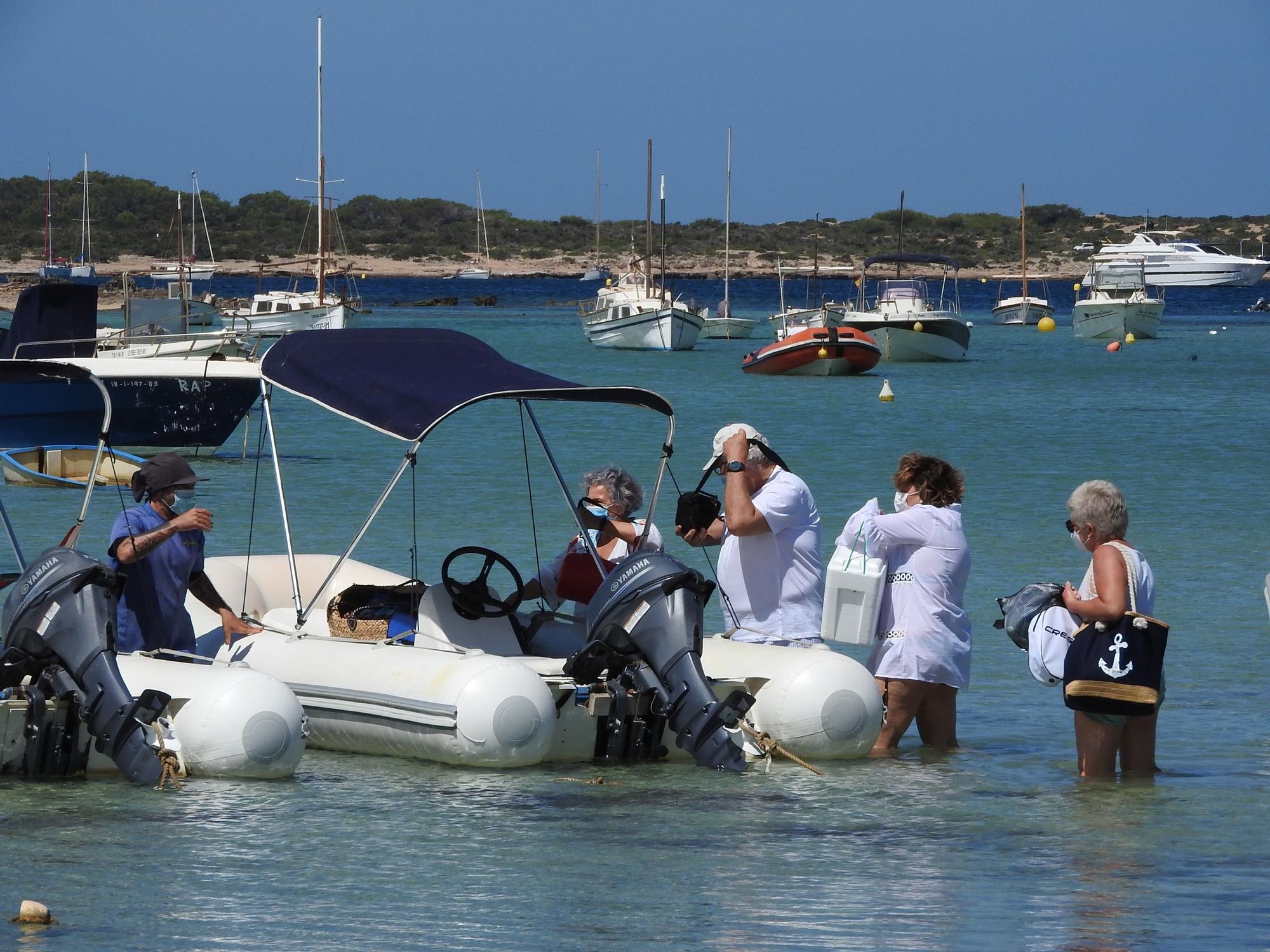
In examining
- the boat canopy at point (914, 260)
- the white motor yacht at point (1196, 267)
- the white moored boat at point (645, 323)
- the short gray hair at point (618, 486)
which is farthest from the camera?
the white motor yacht at point (1196, 267)

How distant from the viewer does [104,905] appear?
238 inches

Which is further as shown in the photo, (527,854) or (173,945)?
(527,854)

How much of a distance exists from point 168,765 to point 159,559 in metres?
1.00

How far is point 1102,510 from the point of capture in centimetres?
690

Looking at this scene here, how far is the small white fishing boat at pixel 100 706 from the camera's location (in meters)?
7.46

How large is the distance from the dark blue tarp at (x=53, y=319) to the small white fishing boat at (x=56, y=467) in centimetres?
317

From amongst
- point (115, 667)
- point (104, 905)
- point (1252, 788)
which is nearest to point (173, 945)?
point (104, 905)

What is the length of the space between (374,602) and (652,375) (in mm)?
38032

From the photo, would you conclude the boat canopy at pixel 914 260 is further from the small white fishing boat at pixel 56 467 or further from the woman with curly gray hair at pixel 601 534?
the woman with curly gray hair at pixel 601 534

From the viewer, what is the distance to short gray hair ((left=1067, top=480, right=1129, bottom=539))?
6898 mm

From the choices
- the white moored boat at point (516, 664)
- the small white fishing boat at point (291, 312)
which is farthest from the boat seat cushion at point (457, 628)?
the small white fishing boat at point (291, 312)

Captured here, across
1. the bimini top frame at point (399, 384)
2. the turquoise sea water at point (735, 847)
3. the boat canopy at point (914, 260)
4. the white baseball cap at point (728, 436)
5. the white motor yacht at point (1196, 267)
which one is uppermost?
the white motor yacht at point (1196, 267)

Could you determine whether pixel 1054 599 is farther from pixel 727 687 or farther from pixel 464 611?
pixel 464 611

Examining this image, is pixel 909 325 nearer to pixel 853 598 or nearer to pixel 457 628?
pixel 457 628
